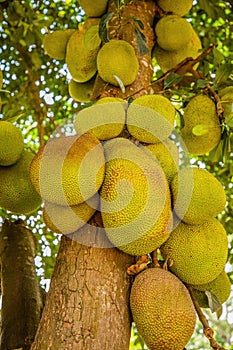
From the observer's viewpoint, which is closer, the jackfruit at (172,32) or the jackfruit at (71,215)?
the jackfruit at (71,215)

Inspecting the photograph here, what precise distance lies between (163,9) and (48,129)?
45.6 inches

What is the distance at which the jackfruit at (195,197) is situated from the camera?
43.9 inches

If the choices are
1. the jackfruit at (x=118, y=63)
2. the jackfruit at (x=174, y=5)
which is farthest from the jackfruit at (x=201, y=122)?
the jackfruit at (x=174, y=5)

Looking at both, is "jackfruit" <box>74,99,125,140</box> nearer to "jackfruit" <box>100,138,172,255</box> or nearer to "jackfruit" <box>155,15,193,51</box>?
"jackfruit" <box>100,138,172,255</box>

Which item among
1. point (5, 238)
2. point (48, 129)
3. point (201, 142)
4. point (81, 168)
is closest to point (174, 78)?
point (201, 142)

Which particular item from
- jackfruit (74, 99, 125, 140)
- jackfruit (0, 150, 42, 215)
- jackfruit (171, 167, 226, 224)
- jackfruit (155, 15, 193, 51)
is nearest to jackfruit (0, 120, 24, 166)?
jackfruit (0, 150, 42, 215)

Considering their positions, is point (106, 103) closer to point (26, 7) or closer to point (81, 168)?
point (81, 168)

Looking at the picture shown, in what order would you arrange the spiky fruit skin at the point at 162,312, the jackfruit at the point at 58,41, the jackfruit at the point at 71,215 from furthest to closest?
the jackfruit at the point at 58,41, the jackfruit at the point at 71,215, the spiky fruit skin at the point at 162,312

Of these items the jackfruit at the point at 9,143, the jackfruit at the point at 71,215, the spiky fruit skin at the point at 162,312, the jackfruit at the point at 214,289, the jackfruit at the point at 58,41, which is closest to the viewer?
the spiky fruit skin at the point at 162,312

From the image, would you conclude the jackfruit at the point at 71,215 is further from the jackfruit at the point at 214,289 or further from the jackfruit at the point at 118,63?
the jackfruit at the point at 118,63

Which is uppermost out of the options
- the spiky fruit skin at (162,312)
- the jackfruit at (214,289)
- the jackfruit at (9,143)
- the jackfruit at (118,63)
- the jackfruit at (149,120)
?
the jackfruit at (118,63)

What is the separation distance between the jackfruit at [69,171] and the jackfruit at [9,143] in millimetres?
276

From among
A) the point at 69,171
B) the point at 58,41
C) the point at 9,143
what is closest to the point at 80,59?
the point at 58,41

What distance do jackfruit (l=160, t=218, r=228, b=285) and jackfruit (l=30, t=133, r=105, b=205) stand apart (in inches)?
8.8
